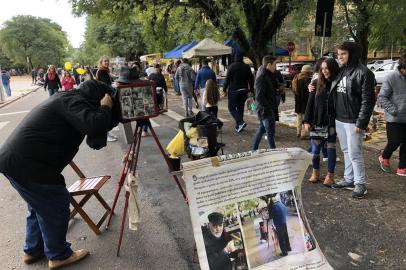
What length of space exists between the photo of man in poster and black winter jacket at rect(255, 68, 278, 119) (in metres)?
3.85

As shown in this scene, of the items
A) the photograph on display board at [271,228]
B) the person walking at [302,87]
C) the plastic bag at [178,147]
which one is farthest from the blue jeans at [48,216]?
the person walking at [302,87]

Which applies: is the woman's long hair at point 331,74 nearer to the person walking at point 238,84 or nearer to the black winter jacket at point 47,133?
the black winter jacket at point 47,133

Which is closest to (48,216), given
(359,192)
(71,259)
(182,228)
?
(71,259)

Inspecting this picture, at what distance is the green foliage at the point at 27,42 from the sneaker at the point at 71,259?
7902cm

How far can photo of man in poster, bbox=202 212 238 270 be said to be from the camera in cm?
253

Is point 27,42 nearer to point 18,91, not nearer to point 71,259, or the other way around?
point 18,91

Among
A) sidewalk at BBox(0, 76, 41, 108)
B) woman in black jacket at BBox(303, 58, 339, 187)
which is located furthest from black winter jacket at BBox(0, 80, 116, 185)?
sidewalk at BBox(0, 76, 41, 108)

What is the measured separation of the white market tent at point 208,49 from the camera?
1525cm

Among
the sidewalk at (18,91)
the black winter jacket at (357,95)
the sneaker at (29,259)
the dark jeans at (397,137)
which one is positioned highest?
the black winter jacket at (357,95)

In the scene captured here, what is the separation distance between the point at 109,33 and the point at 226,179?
1739 inches

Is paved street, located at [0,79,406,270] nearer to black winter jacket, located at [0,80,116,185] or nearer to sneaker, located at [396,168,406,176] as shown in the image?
sneaker, located at [396,168,406,176]

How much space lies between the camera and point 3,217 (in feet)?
15.3

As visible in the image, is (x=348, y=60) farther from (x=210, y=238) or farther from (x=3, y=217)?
(x=3, y=217)

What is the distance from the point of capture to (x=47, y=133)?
302 centimetres
